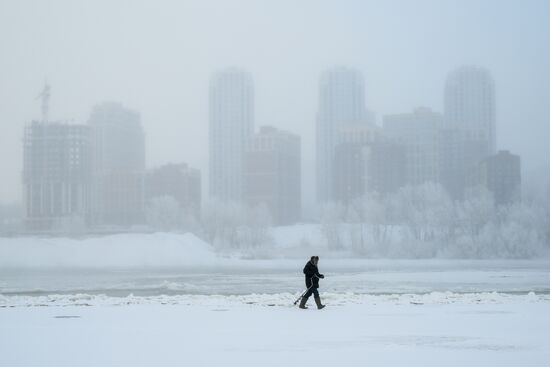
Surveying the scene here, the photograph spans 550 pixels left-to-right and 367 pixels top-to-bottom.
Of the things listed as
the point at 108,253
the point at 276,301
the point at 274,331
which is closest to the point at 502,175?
the point at 108,253

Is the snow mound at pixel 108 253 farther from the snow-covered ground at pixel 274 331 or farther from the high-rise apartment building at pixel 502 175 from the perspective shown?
the high-rise apartment building at pixel 502 175

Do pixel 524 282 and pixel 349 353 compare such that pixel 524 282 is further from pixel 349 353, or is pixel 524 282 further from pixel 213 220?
pixel 213 220

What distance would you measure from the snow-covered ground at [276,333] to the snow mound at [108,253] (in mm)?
52624

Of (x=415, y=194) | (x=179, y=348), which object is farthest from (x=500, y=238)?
(x=179, y=348)

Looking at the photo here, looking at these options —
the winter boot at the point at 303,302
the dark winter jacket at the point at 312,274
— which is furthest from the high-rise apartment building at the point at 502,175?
the dark winter jacket at the point at 312,274

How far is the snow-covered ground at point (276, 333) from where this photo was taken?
564 inches

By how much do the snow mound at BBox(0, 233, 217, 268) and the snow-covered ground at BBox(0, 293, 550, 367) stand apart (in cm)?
5262

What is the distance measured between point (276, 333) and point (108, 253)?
220ft

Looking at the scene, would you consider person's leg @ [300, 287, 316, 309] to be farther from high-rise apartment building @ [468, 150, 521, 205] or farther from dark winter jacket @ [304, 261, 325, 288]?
high-rise apartment building @ [468, 150, 521, 205]

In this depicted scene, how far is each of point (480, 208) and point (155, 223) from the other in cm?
6592

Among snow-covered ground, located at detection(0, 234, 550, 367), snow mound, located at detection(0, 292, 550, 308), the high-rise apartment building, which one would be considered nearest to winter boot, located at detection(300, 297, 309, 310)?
→ snow-covered ground, located at detection(0, 234, 550, 367)

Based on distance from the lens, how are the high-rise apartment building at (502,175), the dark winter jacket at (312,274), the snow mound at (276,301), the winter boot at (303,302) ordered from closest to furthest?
the dark winter jacket at (312,274) < the winter boot at (303,302) < the snow mound at (276,301) < the high-rise apartment building at (502,175)

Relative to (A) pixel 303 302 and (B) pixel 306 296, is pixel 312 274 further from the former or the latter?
(A) pixel 303 302

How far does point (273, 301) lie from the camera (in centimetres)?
2614
